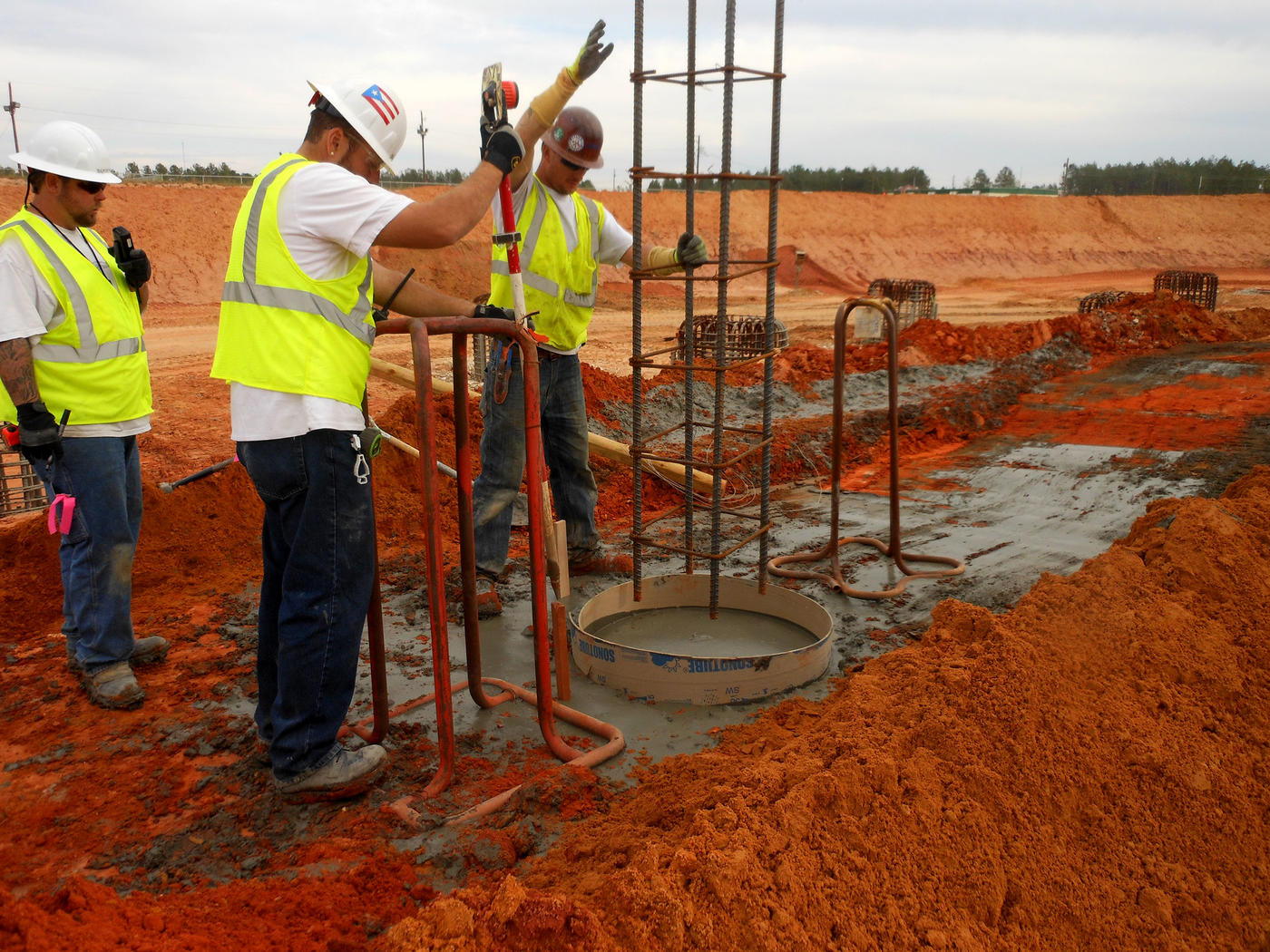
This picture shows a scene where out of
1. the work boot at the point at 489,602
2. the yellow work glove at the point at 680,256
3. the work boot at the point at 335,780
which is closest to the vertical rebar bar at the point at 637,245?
the yellow work glove at the point at 680,256

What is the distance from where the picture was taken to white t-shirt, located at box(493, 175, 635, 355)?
444 cm

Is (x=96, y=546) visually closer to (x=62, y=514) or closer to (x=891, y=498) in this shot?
(x=62, y=514)

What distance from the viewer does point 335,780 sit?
2.95 metres

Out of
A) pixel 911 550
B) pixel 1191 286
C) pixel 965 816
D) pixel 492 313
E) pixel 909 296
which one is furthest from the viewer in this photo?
pixel 1191 286

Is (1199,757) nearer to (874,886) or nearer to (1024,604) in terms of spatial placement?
(1024,604)

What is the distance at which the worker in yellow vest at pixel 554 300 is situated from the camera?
4.45 m

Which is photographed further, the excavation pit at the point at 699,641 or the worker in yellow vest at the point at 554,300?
the worker in yellow vest at the point at 554,300

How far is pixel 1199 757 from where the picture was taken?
10.5ft

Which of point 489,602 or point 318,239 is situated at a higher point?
point 318,239

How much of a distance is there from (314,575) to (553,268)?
88.9 inches

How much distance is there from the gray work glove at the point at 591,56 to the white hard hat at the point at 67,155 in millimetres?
1945

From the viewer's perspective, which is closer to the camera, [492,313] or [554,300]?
[492,313]

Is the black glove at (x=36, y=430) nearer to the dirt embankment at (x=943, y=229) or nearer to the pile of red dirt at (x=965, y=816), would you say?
the pile of red dirt at (x=965, y=816)

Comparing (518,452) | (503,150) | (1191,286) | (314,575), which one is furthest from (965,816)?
(1191,286)
